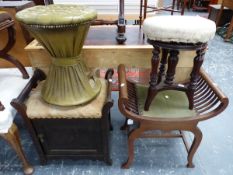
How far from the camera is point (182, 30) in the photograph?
0.85 meters

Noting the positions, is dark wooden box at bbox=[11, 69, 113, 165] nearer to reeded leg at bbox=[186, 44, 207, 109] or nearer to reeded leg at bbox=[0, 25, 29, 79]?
reeded leg at bbox=[0, 25, 29, 79]

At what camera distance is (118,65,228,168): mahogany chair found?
41.5 inches

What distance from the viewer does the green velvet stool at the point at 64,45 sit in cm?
80

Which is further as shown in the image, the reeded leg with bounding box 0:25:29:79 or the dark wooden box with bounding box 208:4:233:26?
the dark wooden box with bounding box 208:4:233:26

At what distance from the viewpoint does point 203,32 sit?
86cm

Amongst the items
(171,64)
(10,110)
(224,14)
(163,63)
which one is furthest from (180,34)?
(224,14)

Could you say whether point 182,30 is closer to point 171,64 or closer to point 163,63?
point 171,64

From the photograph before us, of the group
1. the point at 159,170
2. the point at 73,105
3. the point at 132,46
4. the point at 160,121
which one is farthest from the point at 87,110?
the point at 159,170

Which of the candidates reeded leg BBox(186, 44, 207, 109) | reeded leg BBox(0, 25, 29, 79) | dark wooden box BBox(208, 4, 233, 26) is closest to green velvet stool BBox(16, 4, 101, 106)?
reeded leg BBox(0, 25, 29, 79)

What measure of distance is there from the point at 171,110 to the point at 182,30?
0.48 meters

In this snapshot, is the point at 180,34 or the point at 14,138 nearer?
the point at 180,34

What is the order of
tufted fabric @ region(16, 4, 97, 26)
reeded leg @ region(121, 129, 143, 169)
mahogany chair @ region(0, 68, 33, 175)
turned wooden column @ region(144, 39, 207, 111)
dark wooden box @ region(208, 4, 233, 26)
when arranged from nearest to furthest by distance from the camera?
tufted fabric @ region(16, 4, 97, 26) → turned wooden column @ region(144, 39, 207, 111) → mahogany chair @ region(0, 68, 33, 175) → reeded leg @ region(121, 129, 143, 169) → dark wooden box @ region(208, 4, 233, 26)

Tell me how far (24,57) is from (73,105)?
82cm

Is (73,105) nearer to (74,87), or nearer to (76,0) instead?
(74,87)
